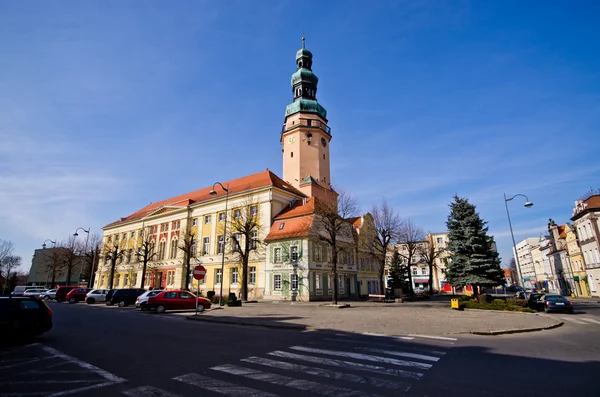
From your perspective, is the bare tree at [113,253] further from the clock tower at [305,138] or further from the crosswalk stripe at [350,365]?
the crosswalk stripe at [350,365]

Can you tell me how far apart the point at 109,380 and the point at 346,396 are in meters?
4.49

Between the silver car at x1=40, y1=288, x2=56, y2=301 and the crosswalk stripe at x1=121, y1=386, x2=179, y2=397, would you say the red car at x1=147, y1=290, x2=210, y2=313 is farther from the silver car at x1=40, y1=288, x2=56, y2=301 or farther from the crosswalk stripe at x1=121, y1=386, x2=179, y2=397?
the silver car at x1=40, y1=288, x2=56, y2=301

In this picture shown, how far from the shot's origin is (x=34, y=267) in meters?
86.4

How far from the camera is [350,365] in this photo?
7070 millimetres

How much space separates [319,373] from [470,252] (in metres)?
26.3

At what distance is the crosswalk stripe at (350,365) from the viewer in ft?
21.1

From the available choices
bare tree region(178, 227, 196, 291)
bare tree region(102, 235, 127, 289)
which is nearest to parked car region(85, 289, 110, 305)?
bare tree region(178, 227, 196, 291)

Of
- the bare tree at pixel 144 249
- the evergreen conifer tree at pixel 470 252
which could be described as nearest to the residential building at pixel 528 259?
the evergreen conifer tree at pixel 470 252

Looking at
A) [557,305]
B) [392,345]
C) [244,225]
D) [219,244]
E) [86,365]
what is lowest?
[557,305]

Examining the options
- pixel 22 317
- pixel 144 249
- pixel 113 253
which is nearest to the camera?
pixel 22 317

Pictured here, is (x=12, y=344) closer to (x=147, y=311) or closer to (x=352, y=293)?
(x=147, y=311)

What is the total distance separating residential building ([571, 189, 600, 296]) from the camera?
42844 mm

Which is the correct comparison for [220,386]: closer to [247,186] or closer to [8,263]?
[247,186]

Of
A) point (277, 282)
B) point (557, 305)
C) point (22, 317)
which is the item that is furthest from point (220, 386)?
point (277, 282)
